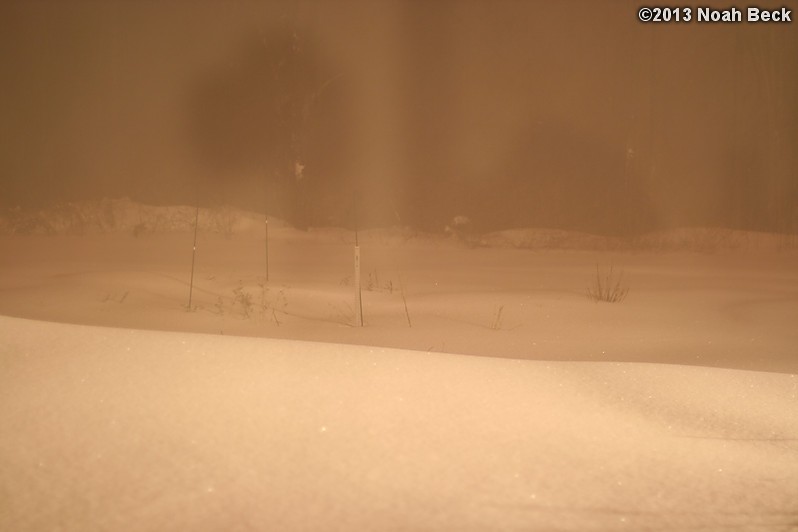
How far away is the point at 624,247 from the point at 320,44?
5.73 m

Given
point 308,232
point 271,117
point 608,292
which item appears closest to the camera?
point 608,292

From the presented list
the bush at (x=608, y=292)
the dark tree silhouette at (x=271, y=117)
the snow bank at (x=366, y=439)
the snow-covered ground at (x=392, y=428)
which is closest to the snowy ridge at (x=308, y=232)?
the dark tree silhouette at (x=271, y=117)

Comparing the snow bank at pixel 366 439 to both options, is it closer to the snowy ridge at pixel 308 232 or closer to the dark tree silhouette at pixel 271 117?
the snowy ridge at pixel 308 232

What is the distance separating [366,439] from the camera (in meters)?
2.26

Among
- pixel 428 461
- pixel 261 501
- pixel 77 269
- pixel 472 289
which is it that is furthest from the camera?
pixel 77 269

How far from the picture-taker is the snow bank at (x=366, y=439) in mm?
1816

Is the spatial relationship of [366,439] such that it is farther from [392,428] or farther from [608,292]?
[608,292]

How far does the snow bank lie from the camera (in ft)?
5.96

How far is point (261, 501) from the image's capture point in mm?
1853

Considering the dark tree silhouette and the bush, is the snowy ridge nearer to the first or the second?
the dark tree silhouette

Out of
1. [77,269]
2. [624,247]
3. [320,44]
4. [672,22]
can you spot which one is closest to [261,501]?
[77,269]

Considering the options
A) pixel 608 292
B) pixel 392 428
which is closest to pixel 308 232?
pixel 608 292

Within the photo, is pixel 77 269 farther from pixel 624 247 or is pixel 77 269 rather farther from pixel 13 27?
pixel 624 247

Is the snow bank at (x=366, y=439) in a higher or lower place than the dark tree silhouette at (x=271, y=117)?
lower
